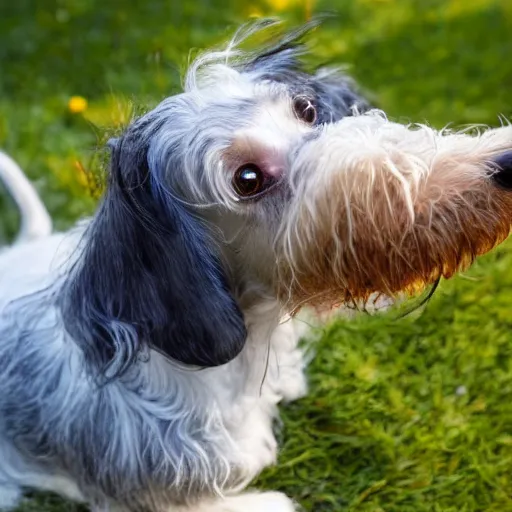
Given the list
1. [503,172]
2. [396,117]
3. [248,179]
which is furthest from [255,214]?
[396,117]

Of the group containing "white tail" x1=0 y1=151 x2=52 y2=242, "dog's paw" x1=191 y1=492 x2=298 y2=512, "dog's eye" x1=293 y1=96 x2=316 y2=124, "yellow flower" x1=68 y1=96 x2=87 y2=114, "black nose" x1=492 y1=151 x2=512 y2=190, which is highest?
"yellow flower" x1=68 y1=96 x2=87 y2=114

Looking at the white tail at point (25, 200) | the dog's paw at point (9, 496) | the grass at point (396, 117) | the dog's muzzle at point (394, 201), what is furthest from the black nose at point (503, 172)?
the dog's paw at point (9, 496)

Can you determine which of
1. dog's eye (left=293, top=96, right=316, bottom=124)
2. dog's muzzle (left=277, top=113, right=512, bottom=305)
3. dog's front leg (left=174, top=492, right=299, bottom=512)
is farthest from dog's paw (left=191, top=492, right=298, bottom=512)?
dog's eye (left=293, top=96, right=316, bottom=124)

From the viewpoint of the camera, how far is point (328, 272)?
191cm

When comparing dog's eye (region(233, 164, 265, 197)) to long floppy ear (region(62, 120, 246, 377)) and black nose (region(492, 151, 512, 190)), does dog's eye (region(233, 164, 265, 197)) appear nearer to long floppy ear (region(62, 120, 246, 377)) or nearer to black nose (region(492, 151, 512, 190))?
long floppy ear (region(62, 120, 246, 377))

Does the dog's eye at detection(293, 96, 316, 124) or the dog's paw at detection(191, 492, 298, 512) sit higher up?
the dog's eye at detection(293, 96, 316, 124)

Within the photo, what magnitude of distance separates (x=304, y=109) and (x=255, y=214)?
321 mm

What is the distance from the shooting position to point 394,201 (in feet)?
5.80

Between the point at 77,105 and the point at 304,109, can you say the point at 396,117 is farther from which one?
the point at 304,109

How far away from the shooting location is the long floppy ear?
190cm

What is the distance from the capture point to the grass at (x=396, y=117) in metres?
2.75

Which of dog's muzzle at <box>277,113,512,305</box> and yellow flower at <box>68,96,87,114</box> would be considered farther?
yellow flower at <box>68,96,87,114</box>

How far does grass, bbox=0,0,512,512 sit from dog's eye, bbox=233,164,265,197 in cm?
43

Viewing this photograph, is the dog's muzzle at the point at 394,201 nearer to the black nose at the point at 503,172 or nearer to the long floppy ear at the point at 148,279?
the black nose at the point at 503,172
